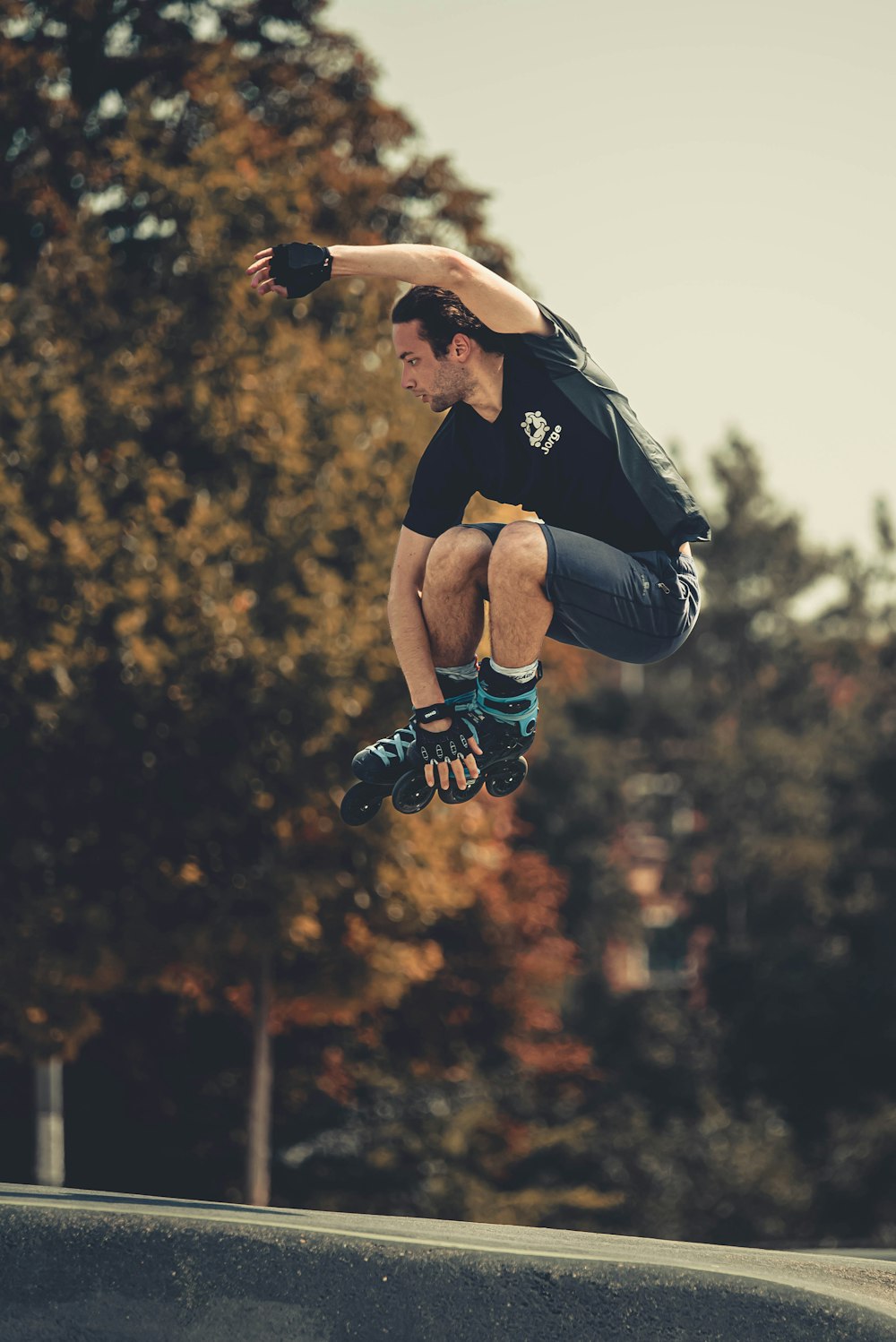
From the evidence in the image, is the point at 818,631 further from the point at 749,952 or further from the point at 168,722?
the point at 168,722

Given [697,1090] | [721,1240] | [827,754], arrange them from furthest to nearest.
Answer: [827,754], [697,1090], [721,1240]

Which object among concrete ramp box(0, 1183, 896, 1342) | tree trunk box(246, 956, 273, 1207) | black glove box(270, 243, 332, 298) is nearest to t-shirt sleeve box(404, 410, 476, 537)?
black glove box(270, 243, 332, 298)

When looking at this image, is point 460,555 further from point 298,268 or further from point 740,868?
point 740,868

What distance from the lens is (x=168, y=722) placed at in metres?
16.4

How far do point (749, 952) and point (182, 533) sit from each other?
18.6 meters

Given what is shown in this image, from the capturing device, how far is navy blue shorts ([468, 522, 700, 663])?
213 inches

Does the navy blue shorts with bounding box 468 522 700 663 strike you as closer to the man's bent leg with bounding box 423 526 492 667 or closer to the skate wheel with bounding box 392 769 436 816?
the man's bent leg with bounding box 423 526 492 667

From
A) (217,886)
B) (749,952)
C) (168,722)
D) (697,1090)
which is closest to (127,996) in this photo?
(217,886)

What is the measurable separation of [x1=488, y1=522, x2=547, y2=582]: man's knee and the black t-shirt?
28 cm

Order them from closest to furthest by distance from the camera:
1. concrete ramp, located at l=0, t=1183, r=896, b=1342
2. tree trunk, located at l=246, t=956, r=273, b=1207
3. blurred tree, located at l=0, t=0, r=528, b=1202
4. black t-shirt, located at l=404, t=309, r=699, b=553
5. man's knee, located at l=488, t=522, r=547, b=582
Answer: man's knee, located at l=488, t=522, r=547, b=582 < black t-shirt, located at l=404, t=309, r=699, b=553 < concrete ramp, located at l=0, t=1183, r=896, b=1342 < blurred tree, located at l=0, t=0, r=528, b=1202 < tree trunk, located at l=246, t=956, r=273, b=1207

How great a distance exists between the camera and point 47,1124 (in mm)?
19281

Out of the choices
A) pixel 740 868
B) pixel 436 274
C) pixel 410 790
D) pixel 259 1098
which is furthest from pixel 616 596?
pixel 740 868

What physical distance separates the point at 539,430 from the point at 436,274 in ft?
2.22

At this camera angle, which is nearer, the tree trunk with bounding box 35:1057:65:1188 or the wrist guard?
the wrist guard
